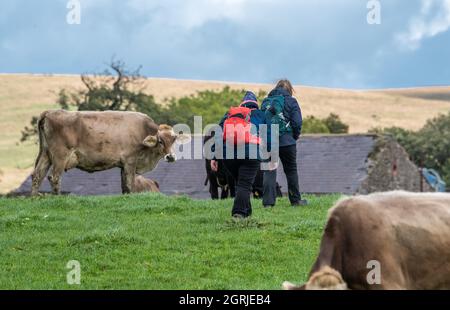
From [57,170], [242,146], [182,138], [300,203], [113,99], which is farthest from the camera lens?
[113,99]

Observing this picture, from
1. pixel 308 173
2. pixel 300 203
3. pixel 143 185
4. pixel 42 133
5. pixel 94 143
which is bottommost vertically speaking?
pixel 308 173

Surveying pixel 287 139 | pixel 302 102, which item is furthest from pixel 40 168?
pixel 302 102

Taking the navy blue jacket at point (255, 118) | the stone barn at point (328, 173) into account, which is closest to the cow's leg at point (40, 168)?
the navy blue jacket at point (255, 118)

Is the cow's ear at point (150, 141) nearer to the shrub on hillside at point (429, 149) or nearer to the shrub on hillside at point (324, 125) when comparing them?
the shrub on hillside at point (429, 149)

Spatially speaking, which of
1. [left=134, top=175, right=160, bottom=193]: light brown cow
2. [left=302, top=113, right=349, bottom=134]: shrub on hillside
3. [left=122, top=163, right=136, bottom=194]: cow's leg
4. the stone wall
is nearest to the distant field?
[left=302, top=113, right=349, bottom=134]: shrub on hillside

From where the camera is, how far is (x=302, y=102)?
118 m

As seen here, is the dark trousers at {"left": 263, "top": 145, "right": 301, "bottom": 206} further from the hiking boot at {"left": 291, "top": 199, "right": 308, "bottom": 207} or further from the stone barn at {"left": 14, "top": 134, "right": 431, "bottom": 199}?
the stone barn at {"left": 14, "top": 134, "right": 431, "bottom": 199}

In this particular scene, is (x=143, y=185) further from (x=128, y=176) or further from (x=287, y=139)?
(x=287, y=139)

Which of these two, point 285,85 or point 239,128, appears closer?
point 239,128

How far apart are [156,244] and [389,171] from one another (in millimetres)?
44091

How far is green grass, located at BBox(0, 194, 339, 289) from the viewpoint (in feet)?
42.7

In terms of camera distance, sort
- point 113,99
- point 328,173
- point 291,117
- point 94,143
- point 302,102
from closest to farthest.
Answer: point 291,117, point 94,143, point 328,173, point 113,99, point 302,102

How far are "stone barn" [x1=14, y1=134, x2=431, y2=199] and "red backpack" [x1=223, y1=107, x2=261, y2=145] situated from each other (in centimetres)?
3759

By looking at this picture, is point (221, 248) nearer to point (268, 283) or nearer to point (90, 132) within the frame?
point (268, 283)
